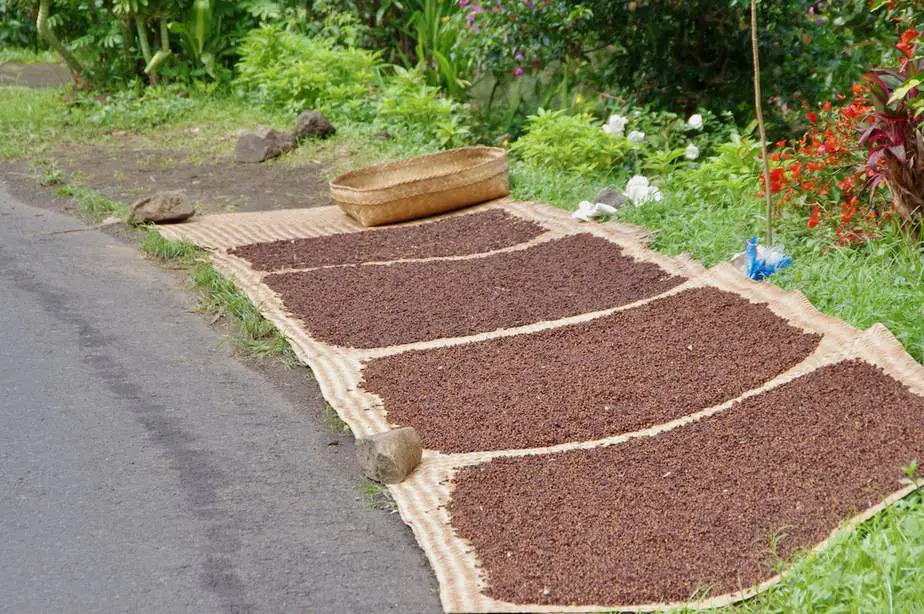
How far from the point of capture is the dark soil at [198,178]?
5.94m

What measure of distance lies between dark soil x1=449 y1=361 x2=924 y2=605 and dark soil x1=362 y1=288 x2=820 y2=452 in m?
0.17

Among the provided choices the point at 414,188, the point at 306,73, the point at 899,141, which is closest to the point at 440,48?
the point at 306,73

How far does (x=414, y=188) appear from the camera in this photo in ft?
17.5

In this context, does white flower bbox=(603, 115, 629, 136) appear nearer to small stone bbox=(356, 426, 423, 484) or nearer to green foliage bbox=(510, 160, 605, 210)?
green foliage bbox=(510, 160, 605, 210)

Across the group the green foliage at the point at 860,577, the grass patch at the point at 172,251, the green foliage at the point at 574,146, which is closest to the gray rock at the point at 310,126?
the green foliage at the point at 574,146

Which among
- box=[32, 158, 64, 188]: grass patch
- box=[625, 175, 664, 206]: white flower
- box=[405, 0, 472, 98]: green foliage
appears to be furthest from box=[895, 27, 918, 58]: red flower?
box=[32, 158, 64, 188]: grass patch

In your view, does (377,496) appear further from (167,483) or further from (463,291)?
(463,291)

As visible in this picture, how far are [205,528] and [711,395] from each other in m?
1.50

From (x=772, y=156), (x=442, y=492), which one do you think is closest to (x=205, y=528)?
(x=442, y=492)

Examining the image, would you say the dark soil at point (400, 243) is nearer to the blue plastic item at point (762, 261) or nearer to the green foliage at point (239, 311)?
the green foliage at point (239, 311)

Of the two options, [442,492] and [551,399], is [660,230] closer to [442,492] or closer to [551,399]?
[551,399]

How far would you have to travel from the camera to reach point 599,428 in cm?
302

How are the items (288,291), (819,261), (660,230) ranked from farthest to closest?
(660,230)
(288,291)
(819,261)

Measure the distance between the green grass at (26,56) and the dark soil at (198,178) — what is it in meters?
4.39
